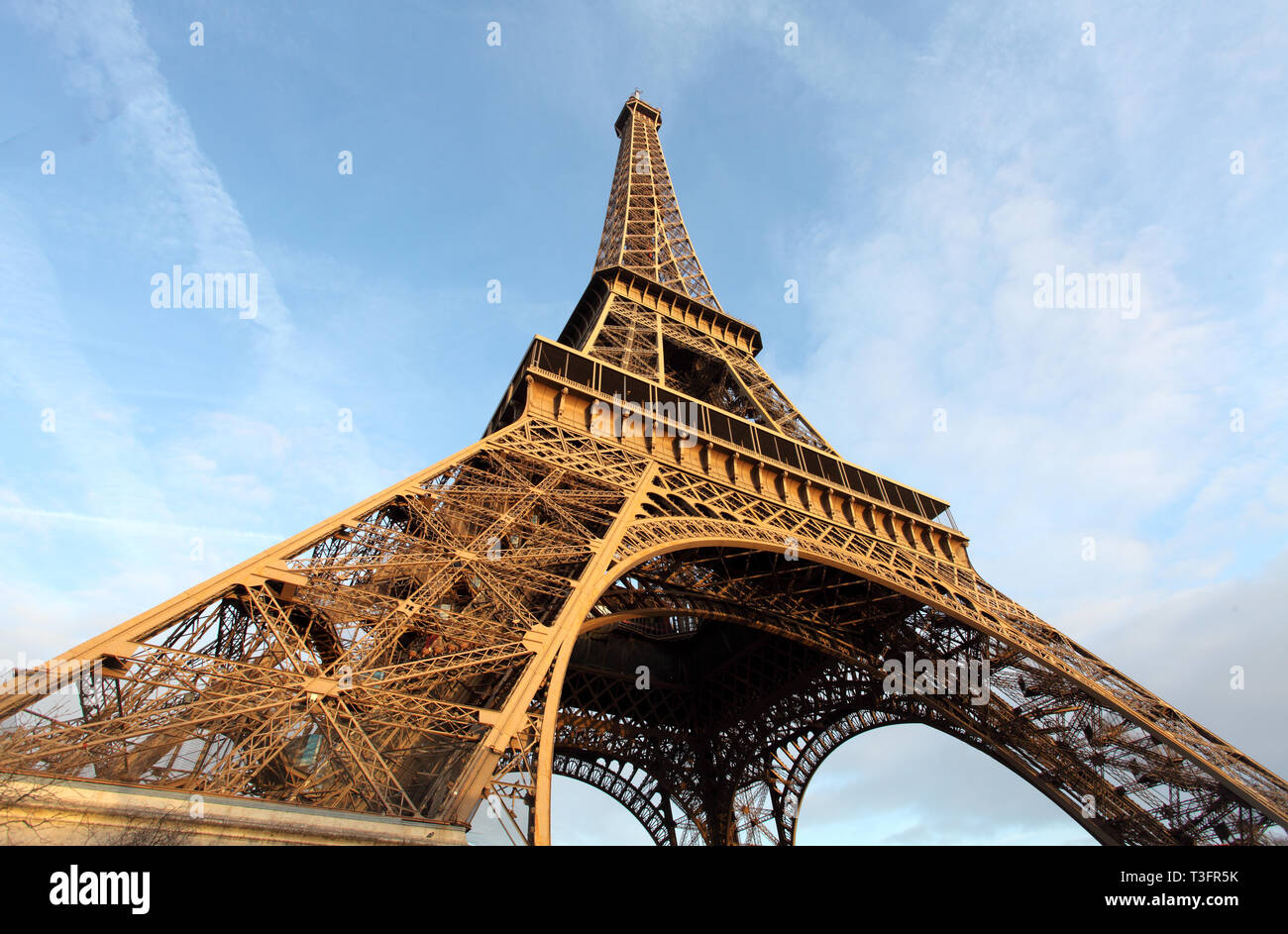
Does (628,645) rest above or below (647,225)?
below

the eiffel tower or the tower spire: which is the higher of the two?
the tower spire

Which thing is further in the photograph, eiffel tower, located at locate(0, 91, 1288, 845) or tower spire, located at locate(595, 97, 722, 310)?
tower spire, located at locate(595, 97, 722, 310)
